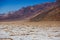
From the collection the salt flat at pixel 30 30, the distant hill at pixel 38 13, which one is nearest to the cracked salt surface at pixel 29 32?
the salt flat at pixel 30 30

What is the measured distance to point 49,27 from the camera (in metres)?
4.72

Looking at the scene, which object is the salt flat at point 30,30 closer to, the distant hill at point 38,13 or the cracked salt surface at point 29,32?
the cracked salt surface at point 29,32

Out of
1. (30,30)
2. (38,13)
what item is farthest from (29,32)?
(38,13)

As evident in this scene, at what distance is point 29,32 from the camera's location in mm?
4648

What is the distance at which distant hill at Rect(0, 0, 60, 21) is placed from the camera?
4.89 meters

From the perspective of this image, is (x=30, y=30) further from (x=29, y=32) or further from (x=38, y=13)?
(x=38, y=13)

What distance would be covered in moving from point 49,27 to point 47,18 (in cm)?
31

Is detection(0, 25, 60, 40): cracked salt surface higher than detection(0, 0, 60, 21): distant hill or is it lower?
lower

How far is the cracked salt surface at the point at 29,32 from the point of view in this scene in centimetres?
451

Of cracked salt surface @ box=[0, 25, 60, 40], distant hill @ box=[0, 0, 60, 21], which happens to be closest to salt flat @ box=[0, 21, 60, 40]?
cracked salt surface @ box=[0, 25, 60, 40]

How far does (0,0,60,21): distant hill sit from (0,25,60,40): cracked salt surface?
0.99ft

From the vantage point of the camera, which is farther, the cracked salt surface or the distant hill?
the distant hill

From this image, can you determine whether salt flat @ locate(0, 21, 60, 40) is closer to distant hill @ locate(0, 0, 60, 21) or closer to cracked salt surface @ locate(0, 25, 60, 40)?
cracked salt surface @ locate(0, 25, 60, 40)

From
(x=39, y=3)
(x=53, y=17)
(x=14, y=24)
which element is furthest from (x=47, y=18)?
(x=14, y=24)
